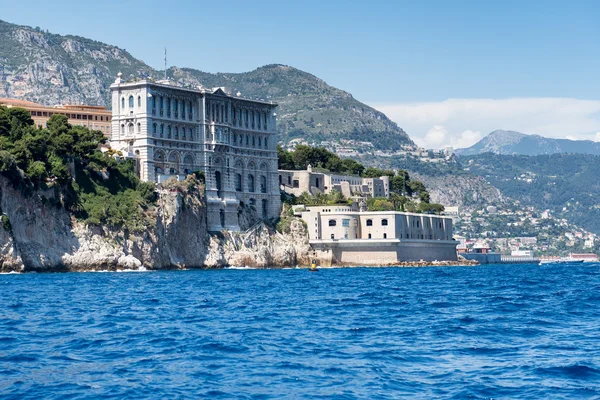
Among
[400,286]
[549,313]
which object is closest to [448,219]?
[400,286]

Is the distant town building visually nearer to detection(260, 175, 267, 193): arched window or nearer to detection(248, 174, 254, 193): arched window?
detection(248, 174, 254, 193): arched window

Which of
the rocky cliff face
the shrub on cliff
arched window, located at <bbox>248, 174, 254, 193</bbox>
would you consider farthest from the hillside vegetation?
the shrub on cliff

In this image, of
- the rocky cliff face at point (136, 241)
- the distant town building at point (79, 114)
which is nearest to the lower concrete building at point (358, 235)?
the rocky cliff face at point (136, 241)

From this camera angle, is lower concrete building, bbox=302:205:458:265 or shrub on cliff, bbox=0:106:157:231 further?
lower concrete building, bbox=302:205:458:265

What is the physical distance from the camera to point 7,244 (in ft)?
332

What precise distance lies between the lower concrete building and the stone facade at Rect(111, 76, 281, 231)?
6562 mm

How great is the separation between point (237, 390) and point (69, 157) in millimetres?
88332

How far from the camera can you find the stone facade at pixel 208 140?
127500 millimetres

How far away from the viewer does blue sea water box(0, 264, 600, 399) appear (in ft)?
101

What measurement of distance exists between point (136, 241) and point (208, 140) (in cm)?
2267

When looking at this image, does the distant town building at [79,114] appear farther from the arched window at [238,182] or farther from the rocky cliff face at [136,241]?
the rocky cliff face at [136,241]

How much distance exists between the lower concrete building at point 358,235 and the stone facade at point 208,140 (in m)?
6.56

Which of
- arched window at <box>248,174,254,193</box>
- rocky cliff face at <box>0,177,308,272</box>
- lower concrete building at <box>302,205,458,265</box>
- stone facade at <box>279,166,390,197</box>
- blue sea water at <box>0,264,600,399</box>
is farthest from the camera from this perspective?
stone facade at <box>279,166,390,197</box>

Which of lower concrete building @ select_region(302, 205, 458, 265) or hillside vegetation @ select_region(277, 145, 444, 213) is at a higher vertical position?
hillside vegetation @ select_region(277, 145, 444, 213)
